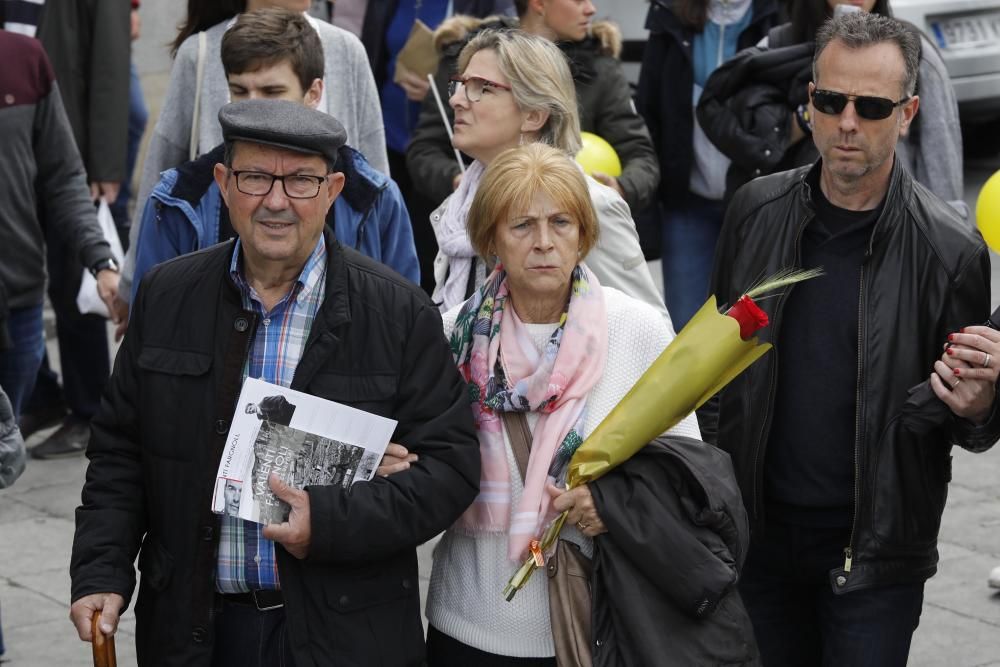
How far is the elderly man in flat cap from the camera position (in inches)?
131

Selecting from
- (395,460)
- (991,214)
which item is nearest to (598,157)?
(991,214)

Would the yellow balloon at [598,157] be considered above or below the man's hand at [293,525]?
above

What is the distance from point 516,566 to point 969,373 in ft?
3.44

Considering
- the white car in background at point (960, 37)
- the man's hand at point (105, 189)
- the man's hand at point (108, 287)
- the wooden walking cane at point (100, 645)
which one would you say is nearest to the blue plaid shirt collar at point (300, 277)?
the wooden walking cane at point (100, 645)

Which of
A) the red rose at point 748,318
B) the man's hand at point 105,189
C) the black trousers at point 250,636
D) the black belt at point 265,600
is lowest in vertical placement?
the man's hand at point 105,189

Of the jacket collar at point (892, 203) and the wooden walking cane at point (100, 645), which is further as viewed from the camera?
the jacket collar at point (892, 203)

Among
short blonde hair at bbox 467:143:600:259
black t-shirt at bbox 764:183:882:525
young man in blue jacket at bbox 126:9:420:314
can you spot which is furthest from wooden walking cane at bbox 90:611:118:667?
black t-shirt at bbox 764:183:882:525

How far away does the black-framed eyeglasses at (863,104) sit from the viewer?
379 cm

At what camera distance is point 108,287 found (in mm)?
5371

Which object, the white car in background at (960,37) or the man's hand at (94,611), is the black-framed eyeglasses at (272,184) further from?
the white car in background at (960,37)

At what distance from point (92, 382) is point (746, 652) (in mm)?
4779

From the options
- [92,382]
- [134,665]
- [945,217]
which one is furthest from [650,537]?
[92,382]

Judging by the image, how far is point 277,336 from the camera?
3.43m

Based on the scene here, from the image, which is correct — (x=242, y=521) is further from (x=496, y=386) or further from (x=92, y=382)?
(x=92, y=382)
